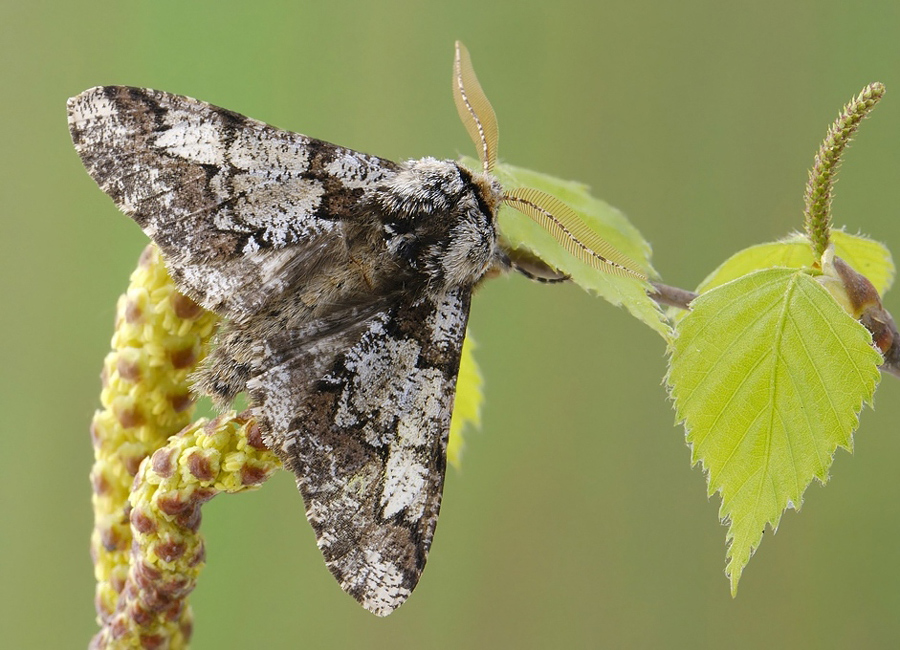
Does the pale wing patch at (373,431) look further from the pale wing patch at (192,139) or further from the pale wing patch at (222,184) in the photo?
the pale wing patch at (192,139)

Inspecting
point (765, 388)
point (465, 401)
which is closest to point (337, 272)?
point (465, 401)

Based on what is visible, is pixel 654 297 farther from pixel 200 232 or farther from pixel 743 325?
pixel 200 232

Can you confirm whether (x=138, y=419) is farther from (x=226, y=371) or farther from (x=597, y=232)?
(x=597, y=232)

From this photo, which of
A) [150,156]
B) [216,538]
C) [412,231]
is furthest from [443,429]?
[216,538]

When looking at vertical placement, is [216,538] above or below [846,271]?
above

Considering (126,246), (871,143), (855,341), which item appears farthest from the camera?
(126,246)
